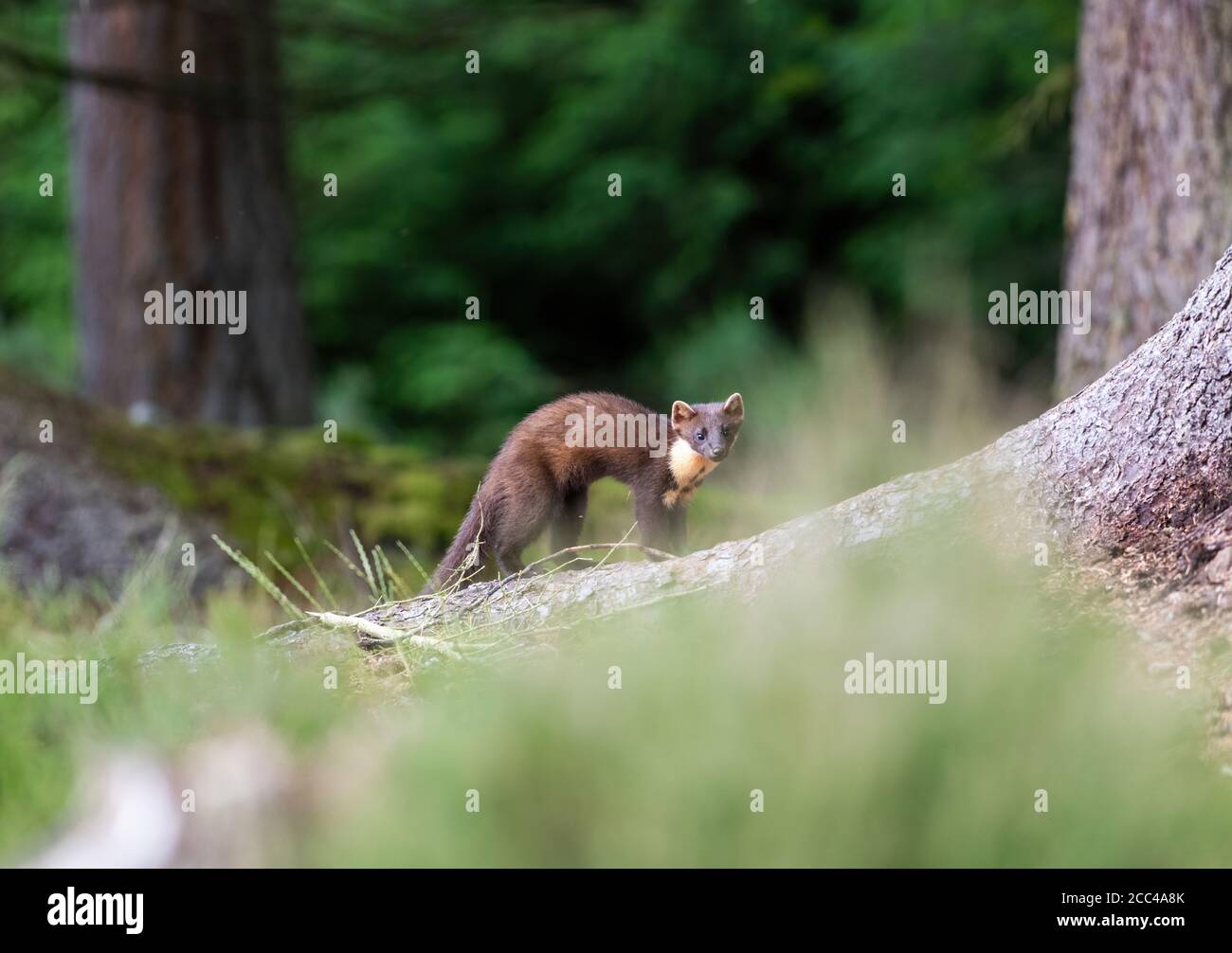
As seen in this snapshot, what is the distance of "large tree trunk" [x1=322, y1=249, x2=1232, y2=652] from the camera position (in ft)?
14.8

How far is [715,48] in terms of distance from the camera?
57.2 ft

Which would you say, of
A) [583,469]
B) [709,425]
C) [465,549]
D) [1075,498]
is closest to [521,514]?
[465,549]

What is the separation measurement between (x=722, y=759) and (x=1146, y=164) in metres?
5.65

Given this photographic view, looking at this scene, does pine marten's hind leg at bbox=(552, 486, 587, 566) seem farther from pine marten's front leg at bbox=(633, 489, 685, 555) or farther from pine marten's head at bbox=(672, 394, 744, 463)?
pine marten's head at bbox=(672, 394, 744, 463)

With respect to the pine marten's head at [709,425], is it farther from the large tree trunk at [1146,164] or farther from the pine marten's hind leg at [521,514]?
the large tree trunk at [1146,164]

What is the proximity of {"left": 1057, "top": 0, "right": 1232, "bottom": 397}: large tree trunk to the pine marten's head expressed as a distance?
2.24 meters

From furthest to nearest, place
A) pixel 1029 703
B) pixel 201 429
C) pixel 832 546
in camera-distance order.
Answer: pixel 201 429
pixel 832 546
pixel 1029 703

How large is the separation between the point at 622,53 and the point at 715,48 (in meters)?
1.21

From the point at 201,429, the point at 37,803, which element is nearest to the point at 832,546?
the point at 37,803

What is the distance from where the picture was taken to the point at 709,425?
6.43 meters

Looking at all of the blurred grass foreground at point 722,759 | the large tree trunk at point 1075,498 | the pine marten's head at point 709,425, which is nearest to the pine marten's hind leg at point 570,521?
the pine marten's head at point 709,425

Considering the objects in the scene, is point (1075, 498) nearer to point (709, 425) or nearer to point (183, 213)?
point (709, 425)

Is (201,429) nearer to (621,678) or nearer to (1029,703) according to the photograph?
(621,678)

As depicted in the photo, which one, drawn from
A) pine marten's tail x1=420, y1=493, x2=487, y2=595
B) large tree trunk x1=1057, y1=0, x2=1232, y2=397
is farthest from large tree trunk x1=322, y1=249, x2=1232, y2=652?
large tree trunk x1=1057, y1=0, x2=1232, y2=397
